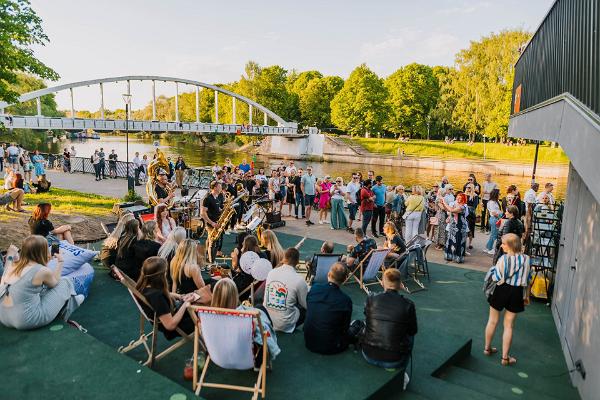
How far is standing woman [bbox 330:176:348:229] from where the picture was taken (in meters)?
12.7

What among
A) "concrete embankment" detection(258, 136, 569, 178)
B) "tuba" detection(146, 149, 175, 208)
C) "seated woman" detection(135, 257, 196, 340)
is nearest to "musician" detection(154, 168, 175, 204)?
"tuba" detection(146, 149, 175, 208)

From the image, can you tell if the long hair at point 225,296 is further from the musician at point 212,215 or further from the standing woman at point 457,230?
the standing woman at point 457,230

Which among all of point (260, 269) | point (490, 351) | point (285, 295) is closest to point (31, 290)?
point (260, 269)

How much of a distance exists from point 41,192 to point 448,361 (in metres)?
15.6

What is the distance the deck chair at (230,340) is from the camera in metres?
3.90

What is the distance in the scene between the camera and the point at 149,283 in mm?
Result: 4348

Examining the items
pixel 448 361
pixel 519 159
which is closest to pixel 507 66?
pixel 519 159

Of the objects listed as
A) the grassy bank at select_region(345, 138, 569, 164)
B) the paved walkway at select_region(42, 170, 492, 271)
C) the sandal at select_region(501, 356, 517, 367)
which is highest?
the grassy bank at select_region(345, 138, 569, 164)

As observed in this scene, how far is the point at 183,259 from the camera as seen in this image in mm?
5207

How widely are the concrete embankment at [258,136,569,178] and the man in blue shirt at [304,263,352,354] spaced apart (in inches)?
1634

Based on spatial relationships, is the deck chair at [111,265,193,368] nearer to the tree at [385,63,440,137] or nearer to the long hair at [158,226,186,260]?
the long hair at [158,226,186,260]

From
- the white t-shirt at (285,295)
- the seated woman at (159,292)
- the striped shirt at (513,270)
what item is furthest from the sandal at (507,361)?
the seated woman at (159,292)

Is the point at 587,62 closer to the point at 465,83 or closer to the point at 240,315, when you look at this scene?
the point at 240,315

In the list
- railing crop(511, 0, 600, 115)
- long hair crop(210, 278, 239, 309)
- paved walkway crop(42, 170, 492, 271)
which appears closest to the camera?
long hair crop(210, 278, 239, 309)
